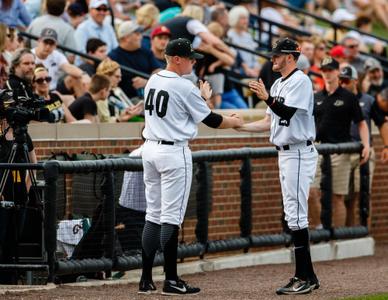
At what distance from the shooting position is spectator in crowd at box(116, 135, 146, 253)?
11289mm

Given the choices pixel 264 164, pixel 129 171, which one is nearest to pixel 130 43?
pixel 264 164

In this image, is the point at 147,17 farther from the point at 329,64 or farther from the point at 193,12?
the point at 329,64

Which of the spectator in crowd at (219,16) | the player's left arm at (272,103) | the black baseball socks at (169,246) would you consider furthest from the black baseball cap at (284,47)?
the spectator in crowd at (219,16)

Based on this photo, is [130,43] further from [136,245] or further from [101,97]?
[136,245]

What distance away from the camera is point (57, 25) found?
15.1 meters

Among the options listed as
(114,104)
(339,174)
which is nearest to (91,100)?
(114,104)

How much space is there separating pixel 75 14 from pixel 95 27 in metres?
0.68

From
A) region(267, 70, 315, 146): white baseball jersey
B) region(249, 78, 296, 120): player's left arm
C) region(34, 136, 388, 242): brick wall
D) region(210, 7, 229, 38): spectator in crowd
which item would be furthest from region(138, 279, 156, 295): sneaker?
region(210, 7, 229, 38): spectator in crowd

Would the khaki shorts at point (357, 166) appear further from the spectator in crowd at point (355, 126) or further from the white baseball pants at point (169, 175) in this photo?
the white baseball pants at point (169, 175)

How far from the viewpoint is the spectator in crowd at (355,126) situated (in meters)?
14.1

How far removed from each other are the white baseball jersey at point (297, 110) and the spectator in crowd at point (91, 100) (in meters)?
3.36

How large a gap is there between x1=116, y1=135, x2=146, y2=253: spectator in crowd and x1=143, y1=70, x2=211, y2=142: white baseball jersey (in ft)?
5.44

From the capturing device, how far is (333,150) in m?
13.6

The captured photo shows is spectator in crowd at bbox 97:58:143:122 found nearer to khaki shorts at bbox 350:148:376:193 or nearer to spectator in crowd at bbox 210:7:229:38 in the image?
khaki shorts at bbox 350:148:376:193
